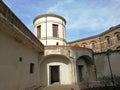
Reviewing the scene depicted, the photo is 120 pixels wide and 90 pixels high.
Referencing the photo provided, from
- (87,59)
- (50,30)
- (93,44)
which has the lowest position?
(87,59)

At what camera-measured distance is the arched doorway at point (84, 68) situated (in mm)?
15432

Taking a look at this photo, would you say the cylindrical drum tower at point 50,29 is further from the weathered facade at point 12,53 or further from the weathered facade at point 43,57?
the weathered facade at point 12,53

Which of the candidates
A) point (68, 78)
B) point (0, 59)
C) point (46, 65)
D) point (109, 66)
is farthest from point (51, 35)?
point (0, 59)

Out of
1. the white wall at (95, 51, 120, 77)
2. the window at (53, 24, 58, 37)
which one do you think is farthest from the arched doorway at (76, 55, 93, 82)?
the window at (53, 24, 58, 37)

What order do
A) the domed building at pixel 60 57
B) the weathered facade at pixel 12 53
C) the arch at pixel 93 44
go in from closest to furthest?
the weathered facade at pixel 12 53 → the domed building at pixel 60 57 → the arch at pixel 93 44

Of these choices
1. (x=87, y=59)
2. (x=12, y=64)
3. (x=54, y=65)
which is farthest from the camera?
(x=87, y=59)

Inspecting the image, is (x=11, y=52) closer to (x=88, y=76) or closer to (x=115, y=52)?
(x=88, y=76)

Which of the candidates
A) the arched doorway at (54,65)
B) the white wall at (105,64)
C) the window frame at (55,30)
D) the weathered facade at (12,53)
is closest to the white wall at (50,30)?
the window frame at (55,30)

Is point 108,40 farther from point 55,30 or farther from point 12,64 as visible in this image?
point 12,64

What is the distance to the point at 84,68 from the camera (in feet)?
52.0

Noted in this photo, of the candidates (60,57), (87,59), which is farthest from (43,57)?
(87,59)

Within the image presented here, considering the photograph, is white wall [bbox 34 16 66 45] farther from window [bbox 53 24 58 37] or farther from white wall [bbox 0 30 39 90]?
white wall [bbox 0 30 39 90]

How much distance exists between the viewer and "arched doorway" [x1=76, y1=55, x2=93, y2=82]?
1543 cm

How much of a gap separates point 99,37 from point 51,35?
18.5 m
